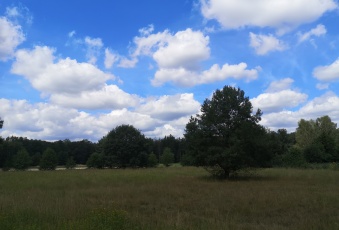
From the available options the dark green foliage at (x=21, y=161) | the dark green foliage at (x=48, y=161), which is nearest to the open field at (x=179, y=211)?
the dark green foliage at (x=48, y=161)

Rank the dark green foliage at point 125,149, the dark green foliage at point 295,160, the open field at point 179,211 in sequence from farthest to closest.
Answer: the dark green foliage at point 125,149 < the dark green foliage at point 295,160 < the open field at point 179,211

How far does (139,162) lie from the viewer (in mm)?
80375

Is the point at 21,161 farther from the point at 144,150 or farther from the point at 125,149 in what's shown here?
the point at 144,150

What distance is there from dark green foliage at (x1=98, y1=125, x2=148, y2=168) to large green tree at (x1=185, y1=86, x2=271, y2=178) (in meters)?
45.0

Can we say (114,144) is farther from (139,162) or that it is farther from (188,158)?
(188,158)

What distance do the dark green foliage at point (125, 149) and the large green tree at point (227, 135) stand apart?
45.0 meters

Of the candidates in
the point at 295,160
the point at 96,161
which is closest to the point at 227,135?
the point at 295,160

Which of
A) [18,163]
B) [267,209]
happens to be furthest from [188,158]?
[18,163]

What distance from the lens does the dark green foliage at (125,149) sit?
80312mm

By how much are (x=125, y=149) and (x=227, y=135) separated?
48.1 meters

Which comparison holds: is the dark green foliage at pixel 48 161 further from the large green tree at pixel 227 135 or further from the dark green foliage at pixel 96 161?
the large green tree at pixel 227 135

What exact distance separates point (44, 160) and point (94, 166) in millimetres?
12864

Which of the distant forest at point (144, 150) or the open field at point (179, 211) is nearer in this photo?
the open field at point (179, 211)

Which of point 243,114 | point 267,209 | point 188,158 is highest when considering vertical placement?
point 243,114
